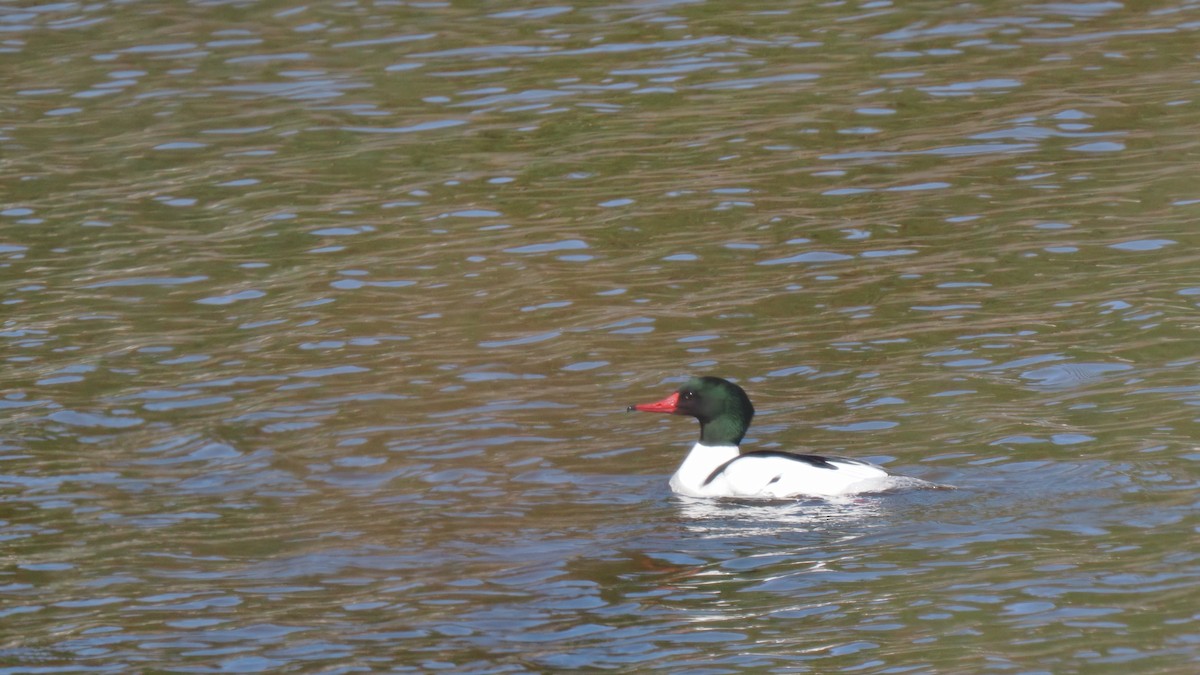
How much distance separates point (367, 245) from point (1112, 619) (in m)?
A: 9.31

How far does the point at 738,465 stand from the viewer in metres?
11.3

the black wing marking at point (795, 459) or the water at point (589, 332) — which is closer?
the water at point (589, 332)

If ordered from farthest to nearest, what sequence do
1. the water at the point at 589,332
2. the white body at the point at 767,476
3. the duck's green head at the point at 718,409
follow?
the duck's green head at the point at 718,409 → the white body at the point at 767,476 → the water at the point at 589,332

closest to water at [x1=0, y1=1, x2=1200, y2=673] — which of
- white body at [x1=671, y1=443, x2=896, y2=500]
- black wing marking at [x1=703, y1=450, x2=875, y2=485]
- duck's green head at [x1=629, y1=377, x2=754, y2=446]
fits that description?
white body at [x1=671, y1=443, x2=896, y2=500]

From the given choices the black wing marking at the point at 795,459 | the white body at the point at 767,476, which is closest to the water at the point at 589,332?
the white body at the point at 767,476

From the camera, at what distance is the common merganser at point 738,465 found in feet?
34.8

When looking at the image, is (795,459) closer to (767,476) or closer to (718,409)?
(767,476)

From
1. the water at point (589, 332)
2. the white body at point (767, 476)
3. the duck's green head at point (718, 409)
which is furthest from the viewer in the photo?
the duck's green head at point (718, 409)

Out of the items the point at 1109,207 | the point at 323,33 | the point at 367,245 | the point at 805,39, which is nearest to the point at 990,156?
the point at 1109,207

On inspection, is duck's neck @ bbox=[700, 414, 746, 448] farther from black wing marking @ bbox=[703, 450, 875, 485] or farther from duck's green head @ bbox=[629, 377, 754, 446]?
black wing marking @ bbox=[703, 450, 875, 485]

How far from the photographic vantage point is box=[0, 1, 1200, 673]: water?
358 inches

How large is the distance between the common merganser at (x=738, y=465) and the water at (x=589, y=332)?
0.20 m

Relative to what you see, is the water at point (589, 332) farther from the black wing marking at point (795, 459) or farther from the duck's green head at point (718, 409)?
the duck's green head at point (718, 409)

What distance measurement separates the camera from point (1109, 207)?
15234 mm
